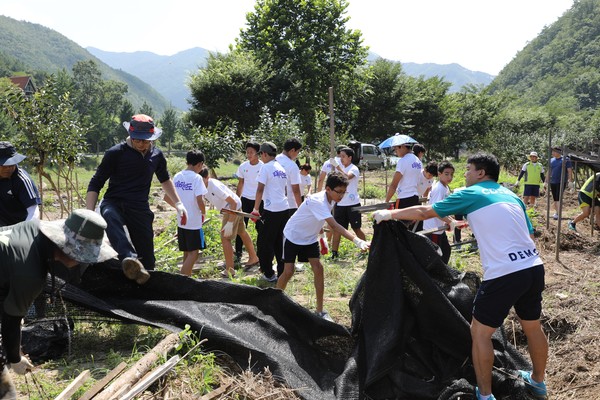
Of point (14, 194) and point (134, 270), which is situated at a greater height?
point (14, 194)

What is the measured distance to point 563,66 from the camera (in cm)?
9262

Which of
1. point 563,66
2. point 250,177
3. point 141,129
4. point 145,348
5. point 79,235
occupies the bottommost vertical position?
point 145,348

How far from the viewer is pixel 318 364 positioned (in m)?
3.90

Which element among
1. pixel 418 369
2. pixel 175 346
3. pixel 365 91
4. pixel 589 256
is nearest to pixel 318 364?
pixel 418 369

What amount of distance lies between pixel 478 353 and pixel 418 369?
520mm

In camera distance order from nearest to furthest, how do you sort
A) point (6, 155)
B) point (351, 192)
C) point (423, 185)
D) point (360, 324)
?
point (360, 324), point (6, 155), point (351, 192), point (423, 185)

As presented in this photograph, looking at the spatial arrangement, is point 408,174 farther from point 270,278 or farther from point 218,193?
point 218,193

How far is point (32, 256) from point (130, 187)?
2.24 m

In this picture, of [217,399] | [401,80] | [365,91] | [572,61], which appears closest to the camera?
[217,399]

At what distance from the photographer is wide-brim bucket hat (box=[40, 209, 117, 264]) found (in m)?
2.45

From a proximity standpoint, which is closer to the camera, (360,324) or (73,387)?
(73,387)

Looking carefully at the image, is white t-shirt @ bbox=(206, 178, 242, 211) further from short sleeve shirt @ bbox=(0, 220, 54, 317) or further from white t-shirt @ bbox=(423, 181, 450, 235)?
short sleeve shirt @ bbox=(0, 220, 54, 317)

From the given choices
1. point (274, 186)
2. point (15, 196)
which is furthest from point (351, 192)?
point (15, 196)

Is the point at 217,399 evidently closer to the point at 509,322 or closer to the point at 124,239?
the point at 124,239
